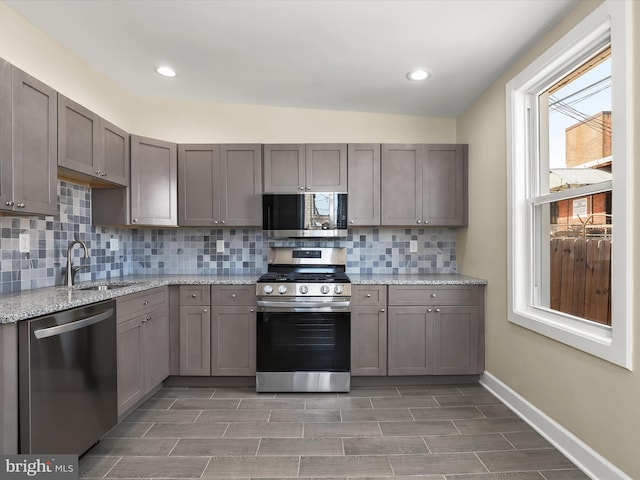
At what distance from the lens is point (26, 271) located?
7.65 feet

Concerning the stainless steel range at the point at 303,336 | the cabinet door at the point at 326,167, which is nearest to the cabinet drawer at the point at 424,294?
the stainless steel range at the point at 303,336

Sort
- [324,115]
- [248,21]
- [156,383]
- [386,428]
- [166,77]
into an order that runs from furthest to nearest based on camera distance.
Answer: [324,115], [166,77], [156,383], [386,428], [248,21]

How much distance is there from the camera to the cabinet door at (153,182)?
9.99 ft

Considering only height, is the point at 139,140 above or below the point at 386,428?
above

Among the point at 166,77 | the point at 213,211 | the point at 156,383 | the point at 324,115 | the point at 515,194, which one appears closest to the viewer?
the point at 515,194

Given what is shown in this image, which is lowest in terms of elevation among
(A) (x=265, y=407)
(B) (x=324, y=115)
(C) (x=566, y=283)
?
(A) (x=265, y=407)

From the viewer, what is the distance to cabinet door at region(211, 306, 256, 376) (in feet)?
9.91

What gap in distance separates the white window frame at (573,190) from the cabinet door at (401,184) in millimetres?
860

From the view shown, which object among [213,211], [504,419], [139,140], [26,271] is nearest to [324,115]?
[213,211]

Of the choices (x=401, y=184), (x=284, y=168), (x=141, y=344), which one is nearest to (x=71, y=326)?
(x=141, y=344)

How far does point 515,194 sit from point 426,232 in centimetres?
118

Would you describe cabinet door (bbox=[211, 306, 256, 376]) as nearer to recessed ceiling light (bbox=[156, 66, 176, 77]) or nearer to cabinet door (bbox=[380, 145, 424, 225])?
cabinet door (bbox=[380, 145, 424, 225])

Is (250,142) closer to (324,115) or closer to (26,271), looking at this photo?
(324,115)

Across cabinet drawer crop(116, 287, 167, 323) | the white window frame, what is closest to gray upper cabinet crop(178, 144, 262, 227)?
cabinet drawer crop(116, 287, 167, 323)
